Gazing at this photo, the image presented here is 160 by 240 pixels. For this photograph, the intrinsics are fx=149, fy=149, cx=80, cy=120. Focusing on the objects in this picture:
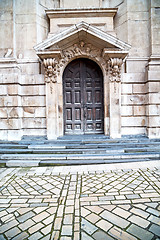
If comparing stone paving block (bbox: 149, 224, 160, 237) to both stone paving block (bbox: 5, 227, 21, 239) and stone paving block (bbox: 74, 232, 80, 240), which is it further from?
stone paving block (bbox: 5, 227, 21, 239)

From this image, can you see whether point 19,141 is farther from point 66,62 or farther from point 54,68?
point 66,62

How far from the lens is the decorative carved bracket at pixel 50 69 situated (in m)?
6.44

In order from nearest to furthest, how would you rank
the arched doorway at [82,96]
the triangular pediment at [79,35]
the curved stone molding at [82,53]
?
the triangular pediment at [79,35] → the curved stone molding at [82,53] → the arched doorway at [82,96]

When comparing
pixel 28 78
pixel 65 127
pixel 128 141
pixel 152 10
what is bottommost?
pixel 128 141

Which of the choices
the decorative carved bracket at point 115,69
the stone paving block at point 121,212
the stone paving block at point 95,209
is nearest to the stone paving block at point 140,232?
the stone paving block at point 121,212

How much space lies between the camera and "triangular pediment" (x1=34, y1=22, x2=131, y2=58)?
6.16m

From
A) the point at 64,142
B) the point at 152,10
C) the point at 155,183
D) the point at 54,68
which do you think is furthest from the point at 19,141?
the point at 152,10

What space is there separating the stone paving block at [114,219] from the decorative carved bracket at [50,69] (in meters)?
5.60

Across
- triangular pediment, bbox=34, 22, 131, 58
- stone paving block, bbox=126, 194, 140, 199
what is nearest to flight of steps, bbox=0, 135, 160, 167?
stone paving block, bbox=126, 194, 140, 199

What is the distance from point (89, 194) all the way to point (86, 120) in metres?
4.69

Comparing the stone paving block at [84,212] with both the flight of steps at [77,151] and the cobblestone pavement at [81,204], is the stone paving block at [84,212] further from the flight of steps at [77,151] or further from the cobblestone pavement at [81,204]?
the flight of steps at [77,151]

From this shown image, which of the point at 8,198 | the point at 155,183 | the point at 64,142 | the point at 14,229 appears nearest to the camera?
the point at 14,229

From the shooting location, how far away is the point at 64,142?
6324 millimetres

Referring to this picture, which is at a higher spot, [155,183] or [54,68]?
[54,68]
